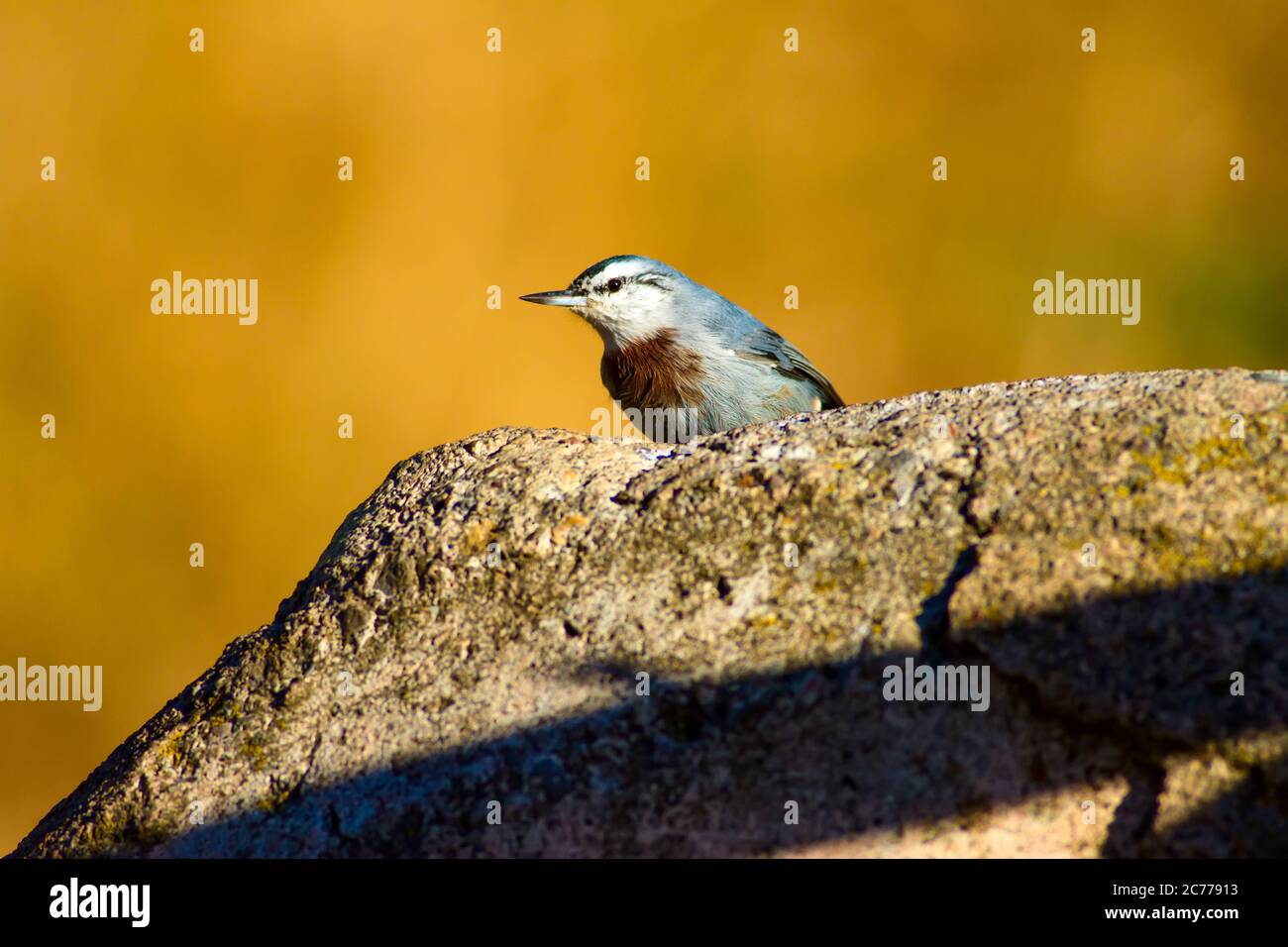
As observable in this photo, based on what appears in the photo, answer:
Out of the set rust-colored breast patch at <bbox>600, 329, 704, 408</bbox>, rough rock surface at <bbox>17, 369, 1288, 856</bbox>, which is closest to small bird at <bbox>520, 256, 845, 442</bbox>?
rust-colored breast patch at <bbox>600, 329, 704, 408</bbox>

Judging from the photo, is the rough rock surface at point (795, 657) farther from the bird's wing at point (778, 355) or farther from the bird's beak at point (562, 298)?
the bird's beak at point (562, 298)

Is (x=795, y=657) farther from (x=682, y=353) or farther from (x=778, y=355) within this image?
(x=778, y=355)

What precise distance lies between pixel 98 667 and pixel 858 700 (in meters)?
8.68

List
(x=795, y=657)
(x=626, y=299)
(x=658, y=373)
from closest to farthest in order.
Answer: (x=795, y=657)
(x=658, y=373)
(x=626, y=299)

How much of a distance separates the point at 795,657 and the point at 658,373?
3.32 metres

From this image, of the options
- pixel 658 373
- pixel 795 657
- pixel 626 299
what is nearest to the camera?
pixel 795 657

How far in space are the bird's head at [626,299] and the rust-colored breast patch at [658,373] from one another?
71 millimetres

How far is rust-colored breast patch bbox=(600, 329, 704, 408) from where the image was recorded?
21.2 ft

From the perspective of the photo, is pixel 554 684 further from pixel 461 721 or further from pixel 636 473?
pixel 636 473

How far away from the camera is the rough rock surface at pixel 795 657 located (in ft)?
10.1

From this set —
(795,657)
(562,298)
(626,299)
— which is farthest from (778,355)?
(795,657)

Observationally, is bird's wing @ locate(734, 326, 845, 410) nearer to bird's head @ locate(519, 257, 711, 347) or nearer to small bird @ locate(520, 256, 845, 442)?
small bird @ locate(520, 256, 845, 442)

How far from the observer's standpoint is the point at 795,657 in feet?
11.0

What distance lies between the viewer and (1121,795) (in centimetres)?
306
